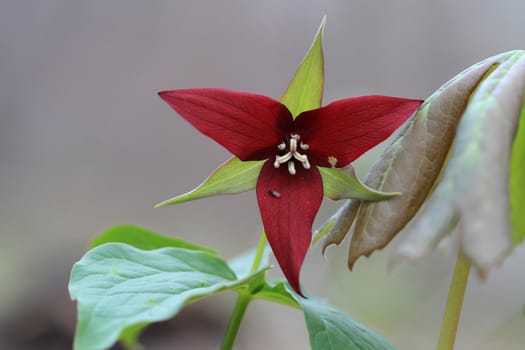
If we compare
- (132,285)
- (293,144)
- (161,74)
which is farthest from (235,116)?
(161,74)

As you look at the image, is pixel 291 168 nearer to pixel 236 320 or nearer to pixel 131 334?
pixel 236 320

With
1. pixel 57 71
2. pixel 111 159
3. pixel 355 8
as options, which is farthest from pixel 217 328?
pixel 355 8

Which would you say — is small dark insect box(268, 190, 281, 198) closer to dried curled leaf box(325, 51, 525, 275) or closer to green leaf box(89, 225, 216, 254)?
dried curled leaf box(325, 51, 525, 275)

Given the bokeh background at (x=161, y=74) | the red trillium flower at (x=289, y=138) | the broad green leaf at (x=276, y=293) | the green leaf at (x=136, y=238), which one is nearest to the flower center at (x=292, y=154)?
the red trillium flower at (x=289, y=138)

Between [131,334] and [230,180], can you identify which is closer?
[230,180]

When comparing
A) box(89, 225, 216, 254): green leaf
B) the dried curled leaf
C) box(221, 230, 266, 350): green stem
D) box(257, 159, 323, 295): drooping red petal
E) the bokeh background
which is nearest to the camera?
the dried curled leaf

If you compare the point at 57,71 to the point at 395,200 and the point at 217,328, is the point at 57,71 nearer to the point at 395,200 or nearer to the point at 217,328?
the point at 217,328

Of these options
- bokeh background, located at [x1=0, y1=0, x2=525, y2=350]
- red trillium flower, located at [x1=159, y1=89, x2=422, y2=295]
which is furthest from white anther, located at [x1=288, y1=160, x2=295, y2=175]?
bokeh background, located at [x1=0, y1=0, x2=525, y2=350]
